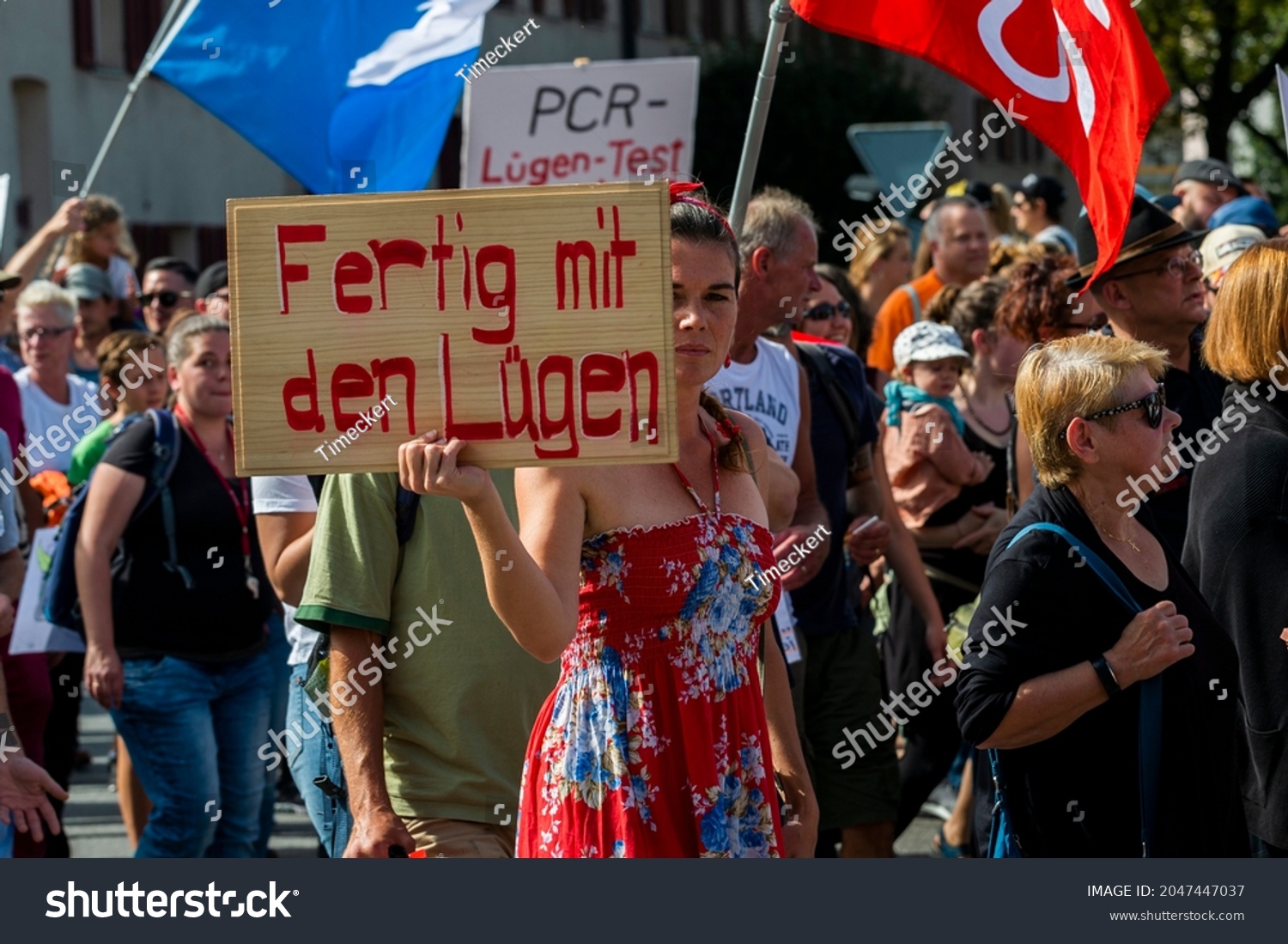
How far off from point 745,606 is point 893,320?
20.6 feet

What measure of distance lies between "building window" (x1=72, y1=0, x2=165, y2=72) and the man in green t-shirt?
67.9 ft

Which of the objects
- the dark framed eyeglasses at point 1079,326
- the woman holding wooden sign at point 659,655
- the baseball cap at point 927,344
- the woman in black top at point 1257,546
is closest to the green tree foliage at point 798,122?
the baseball cap at point 927,344

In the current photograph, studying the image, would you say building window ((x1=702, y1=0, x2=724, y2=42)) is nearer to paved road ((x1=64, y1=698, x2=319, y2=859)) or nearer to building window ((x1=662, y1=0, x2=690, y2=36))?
building window ((x1=662, y1=0, x2=690, y2=36))

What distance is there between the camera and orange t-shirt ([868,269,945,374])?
30.8 ft

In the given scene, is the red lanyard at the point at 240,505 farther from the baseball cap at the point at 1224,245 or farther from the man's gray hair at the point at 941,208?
the man's gray hair at the point at 941,208

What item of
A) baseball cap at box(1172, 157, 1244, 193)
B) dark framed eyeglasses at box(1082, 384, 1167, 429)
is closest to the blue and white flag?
dark framed eyeglasses at box(1082, 384, 1167, 429)

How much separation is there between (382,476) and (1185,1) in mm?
36588

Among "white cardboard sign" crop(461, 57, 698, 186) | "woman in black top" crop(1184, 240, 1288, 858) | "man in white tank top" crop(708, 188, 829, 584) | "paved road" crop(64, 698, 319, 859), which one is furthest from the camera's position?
"white cardboard sign" crop(461, 57, 698, 186)

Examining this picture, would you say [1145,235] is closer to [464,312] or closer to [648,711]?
[648,711]

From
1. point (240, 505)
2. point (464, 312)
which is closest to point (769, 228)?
point (240, 505)

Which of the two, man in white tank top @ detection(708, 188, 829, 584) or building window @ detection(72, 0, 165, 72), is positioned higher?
building window @ detection(72, 0, 165, 72)

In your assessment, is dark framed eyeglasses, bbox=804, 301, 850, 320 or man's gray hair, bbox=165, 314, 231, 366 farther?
dark framed eyeglasses, bbox=804, 301, 850, 320

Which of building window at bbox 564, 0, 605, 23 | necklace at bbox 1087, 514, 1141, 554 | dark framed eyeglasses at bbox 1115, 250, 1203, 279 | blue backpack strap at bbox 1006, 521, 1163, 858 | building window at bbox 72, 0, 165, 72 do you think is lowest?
blue backpack strap at bbox 1006, 521, 1163, 858

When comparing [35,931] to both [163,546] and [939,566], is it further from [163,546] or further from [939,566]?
[939,566]
